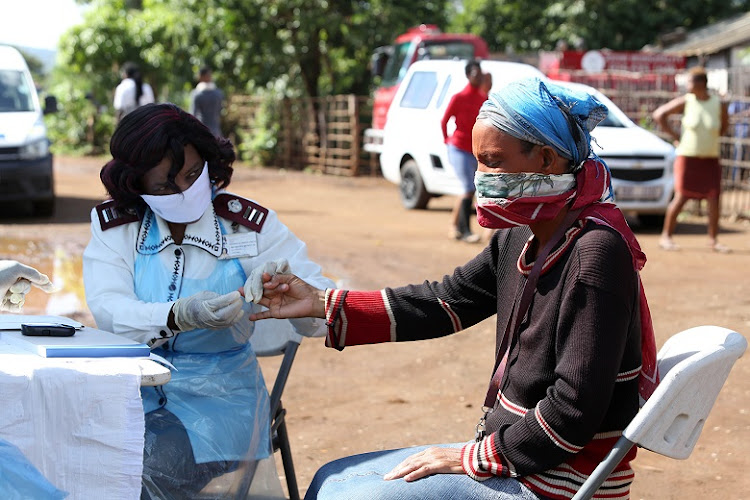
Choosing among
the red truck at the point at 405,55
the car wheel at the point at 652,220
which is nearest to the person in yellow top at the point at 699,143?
the car wheel at the point at 652,220

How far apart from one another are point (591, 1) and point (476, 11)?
504 centimetres

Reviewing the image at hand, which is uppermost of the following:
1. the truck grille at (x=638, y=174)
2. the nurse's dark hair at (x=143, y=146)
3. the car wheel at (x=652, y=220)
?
the nurse's dark hair at (x=143, y=146)

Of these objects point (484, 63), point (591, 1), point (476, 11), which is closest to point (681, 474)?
point (484, 63)

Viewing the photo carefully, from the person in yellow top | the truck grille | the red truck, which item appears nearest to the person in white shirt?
the red truck

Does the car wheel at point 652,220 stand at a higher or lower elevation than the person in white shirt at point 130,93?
lower

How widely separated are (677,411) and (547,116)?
0.73 meters

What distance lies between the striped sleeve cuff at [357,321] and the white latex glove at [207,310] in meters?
0.26

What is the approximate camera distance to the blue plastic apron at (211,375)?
111 inches

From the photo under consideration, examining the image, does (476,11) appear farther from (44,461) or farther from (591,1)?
(44,461)

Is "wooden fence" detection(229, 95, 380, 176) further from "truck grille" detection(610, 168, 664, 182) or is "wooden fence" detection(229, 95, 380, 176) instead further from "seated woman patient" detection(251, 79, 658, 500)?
"seated woman patient" detection(251, 79, 658, 500)

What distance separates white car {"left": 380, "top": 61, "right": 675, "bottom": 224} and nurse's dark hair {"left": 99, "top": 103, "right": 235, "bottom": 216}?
742 cm

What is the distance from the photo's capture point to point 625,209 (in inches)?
456

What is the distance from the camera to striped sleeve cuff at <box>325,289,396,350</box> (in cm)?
268

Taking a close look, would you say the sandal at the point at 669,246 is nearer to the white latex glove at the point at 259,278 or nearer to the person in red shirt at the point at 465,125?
the person in red shirt at the point at 465,125
